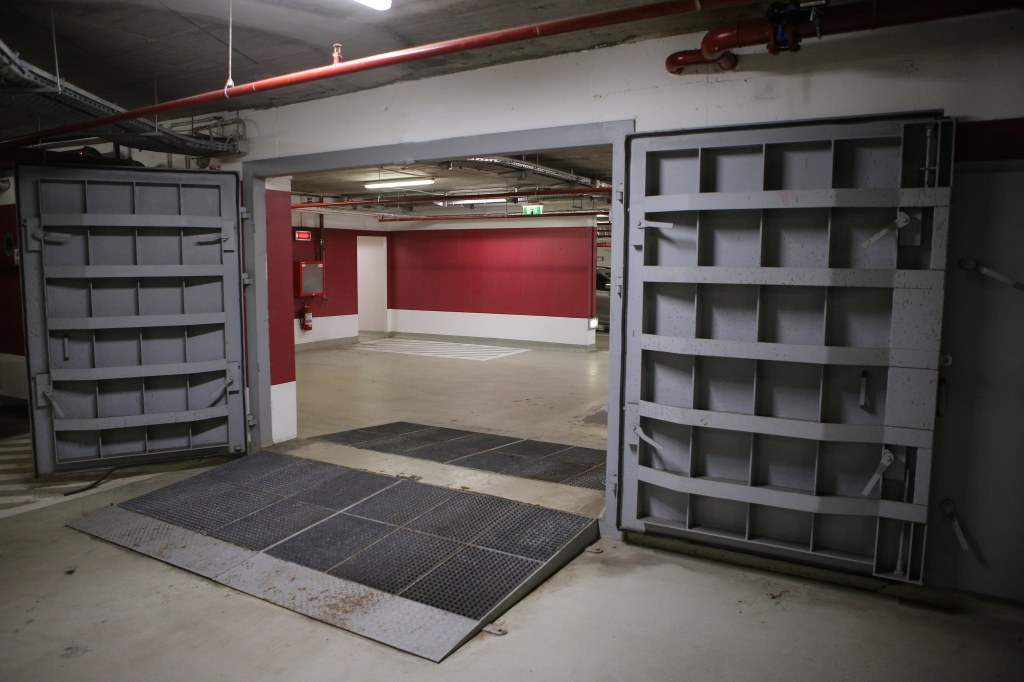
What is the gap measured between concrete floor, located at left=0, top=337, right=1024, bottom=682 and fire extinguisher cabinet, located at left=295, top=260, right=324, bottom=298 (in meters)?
9.62

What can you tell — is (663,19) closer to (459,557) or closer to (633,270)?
(633,270)

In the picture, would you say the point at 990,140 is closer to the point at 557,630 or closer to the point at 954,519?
the point at 954,519

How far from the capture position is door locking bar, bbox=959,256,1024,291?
10.8 feet

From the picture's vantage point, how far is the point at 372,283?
17250 millimetres

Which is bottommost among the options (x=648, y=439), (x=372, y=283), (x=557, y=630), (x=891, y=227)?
(x=557, y=630)

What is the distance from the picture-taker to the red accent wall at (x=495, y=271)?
14312 millimetres

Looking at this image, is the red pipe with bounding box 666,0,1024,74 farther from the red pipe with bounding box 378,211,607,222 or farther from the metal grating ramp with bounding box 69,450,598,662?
the red pipe with bounding box 378,211,607,222

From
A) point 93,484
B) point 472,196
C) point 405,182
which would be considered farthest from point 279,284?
point 472,196

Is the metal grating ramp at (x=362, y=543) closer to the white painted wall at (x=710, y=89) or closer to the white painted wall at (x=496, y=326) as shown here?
the white painted wall at (x=710, y=89)

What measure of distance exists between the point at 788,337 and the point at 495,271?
11.8m

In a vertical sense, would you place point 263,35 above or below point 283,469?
above

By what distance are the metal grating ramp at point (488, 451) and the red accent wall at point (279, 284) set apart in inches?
35.1

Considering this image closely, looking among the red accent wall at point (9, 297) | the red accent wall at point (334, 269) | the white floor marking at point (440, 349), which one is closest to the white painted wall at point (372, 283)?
the white floor marking at point (440, 349)

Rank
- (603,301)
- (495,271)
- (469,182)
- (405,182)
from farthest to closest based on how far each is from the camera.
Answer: (603,301) → (495,271) → (469,182) → (405,182)
